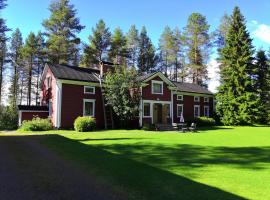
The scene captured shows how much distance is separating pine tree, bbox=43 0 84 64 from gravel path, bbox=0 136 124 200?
3389cm

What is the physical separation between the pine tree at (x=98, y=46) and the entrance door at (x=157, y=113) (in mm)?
20050

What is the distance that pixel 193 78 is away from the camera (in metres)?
49.6

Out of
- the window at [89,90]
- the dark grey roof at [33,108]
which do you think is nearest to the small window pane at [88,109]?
the window at [89,90]

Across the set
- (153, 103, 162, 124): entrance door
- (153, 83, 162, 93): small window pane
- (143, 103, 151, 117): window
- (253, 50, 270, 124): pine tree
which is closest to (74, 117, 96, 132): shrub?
(143, 103, 151, 117): window

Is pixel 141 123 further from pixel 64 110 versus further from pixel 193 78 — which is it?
pixel 193 78

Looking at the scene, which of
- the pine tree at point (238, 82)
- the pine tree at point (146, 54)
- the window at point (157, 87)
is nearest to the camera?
the window at point (157, 87)

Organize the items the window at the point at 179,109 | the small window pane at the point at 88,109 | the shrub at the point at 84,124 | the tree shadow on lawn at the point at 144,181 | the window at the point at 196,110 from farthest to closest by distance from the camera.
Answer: the window at the point at 196,110 < the window at the point at 179,109 < the small window pane at the point at 88,109 < the shrub at the point at 84,124 < the tree shadow on lawn at the point at 144,181

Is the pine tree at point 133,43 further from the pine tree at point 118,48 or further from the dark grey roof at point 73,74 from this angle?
the dark grey roof at point 73,74

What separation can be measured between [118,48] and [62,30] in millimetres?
9569

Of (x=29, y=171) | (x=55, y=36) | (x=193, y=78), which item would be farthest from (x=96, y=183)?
(x=193, y=78)

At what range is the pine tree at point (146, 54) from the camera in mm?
50763

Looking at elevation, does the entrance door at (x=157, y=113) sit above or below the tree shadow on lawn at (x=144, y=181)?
above

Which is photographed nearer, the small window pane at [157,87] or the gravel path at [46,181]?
the gravel path at [46,181]

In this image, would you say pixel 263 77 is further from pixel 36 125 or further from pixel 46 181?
pixel 46 181
